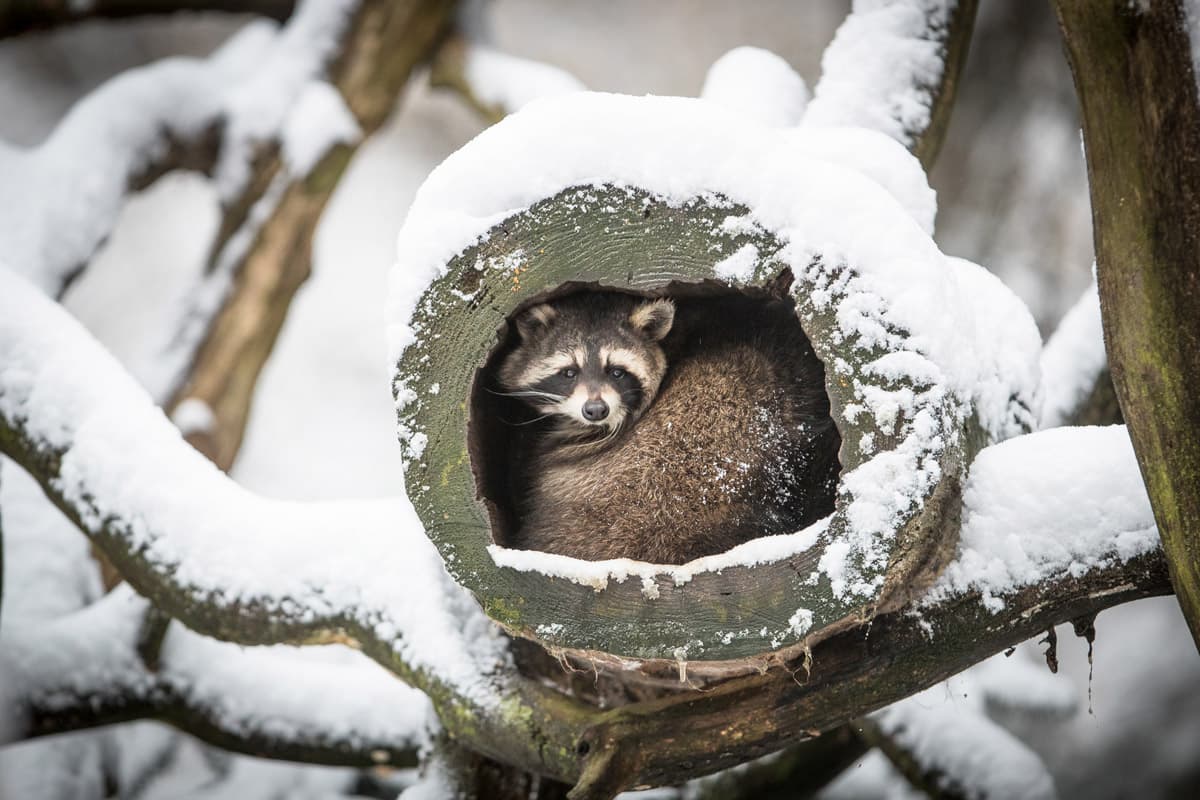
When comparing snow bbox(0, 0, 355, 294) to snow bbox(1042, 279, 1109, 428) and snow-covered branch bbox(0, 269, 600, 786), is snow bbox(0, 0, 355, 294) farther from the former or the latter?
snow bbox(1042, 279, 1109, 428)

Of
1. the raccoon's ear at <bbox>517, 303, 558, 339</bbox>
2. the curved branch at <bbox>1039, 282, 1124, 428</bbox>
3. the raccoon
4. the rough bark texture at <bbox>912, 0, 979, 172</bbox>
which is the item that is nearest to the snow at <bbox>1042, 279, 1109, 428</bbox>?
the curved branch at <bbox>1039, 282, 1124, 428</bbox>

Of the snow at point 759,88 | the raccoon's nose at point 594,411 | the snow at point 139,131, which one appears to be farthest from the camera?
the snow at point 139,131

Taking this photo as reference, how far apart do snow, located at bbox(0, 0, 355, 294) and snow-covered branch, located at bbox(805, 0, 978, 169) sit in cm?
266

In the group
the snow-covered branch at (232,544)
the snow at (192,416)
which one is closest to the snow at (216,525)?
the snow-covered branch at (232,544)

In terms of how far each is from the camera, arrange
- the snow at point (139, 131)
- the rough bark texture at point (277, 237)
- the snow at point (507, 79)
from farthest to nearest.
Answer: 1. the rough bark texture at point (277, 237)
2. the snow at point (507, 79)
3. the snow at point (139, 131)

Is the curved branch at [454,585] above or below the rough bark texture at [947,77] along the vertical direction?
below

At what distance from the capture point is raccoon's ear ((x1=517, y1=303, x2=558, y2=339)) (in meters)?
3.30

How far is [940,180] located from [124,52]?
6.18m

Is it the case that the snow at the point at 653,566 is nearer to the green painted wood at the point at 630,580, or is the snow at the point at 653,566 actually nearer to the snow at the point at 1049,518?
the green painted wood at the point at 630,580

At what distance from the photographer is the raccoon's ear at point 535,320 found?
10.8ft

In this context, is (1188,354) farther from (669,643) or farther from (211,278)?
(211,278)

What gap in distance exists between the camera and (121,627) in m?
3.58

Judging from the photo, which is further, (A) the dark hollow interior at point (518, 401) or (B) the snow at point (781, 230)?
(A) the dark hollow interior at point (518, 401)

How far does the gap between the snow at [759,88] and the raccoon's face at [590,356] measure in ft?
2.50
